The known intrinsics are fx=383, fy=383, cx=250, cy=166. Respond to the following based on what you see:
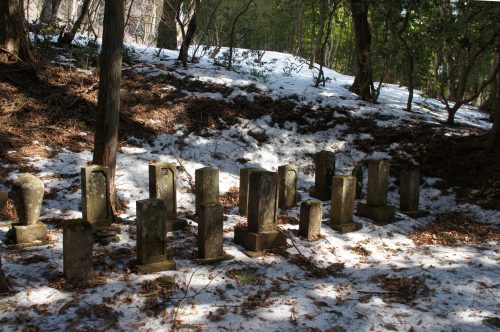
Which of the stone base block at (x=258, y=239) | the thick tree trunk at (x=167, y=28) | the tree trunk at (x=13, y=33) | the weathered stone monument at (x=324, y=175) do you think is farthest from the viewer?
the thick tree trunk at (x=167, y=28)

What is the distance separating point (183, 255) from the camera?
5.23 m

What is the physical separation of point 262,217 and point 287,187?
1959 mm

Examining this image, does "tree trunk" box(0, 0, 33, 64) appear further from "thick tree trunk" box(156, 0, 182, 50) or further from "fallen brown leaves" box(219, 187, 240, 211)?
"fallen brown leaves" box(219, 187, 240, 211)

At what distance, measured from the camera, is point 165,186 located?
6348mm

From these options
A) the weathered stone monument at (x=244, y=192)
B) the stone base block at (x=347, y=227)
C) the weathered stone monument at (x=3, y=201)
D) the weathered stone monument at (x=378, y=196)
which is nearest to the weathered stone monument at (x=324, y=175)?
the weathered stone monument at (x=378, y=196)

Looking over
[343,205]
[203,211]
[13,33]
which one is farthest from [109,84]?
[13,33]

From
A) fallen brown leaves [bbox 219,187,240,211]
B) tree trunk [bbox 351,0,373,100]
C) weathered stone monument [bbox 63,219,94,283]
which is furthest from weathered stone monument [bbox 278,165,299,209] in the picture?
tree trunk [bbox 351,0,373,100]

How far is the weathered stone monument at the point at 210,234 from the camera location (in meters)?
5.07

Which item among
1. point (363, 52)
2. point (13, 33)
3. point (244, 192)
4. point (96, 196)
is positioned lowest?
point (244, 192)

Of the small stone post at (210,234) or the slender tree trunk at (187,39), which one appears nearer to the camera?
the small stone post at (210,234)

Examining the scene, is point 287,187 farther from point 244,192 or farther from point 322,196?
point 322,196

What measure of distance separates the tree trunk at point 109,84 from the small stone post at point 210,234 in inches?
75.5

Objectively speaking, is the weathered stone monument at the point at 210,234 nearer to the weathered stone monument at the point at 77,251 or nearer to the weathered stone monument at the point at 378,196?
the weathered stone monument at the point at 77,251

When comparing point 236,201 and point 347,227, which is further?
point 236,201
